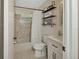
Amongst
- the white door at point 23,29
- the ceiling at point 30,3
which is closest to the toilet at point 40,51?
the white door at point 23,29

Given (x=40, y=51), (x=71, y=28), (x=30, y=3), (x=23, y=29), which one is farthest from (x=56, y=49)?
(x=30, y=3)

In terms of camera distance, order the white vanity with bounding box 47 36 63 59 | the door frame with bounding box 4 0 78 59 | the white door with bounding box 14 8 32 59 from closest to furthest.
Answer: the door frame with bounding box 4 0 78 59, the white vanity with bounding box 47 36 63 59, the white door with bounding box 14 8 32 59

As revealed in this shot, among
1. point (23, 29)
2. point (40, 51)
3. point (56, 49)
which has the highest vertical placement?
point (23, 29)

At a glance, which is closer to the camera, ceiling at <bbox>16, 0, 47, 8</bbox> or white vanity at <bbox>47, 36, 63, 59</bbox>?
white vanity at <bbox>47, 36, 63, 59</bbox>

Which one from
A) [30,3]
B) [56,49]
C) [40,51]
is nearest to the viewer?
[56,49]

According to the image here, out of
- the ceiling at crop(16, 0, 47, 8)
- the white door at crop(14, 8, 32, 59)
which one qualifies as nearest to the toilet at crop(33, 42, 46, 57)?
the white door at crop(14, 8, 32, 59)

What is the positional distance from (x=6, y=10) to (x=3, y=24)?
147 millimetres

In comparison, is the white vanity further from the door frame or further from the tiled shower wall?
the tiled shower wall

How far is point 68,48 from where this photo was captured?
1348mm

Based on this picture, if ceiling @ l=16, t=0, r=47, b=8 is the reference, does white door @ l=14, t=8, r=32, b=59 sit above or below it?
below

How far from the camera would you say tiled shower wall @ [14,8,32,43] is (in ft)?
15.3

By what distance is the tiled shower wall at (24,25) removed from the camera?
184 inches

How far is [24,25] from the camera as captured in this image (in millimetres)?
4770

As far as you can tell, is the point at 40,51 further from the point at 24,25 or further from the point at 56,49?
the point at 56,49
